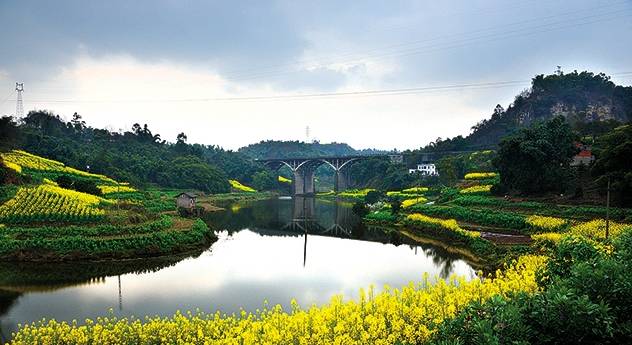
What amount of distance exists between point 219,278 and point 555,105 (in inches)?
3480

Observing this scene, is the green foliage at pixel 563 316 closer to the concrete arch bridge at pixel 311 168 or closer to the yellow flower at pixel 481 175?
the yellow flower at pixel 481 175

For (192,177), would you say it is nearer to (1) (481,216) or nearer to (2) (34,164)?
(2) (34,164)

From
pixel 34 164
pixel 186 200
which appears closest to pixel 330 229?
pixel 186 200

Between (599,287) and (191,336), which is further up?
(599,287)

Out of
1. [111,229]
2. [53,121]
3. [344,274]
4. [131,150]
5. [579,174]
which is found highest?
[53,121]

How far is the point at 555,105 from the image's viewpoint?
86.8m

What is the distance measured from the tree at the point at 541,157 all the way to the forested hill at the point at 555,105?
150ft

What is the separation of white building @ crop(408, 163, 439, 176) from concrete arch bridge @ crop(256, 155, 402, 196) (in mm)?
8945

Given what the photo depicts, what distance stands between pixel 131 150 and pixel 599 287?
3453 inches

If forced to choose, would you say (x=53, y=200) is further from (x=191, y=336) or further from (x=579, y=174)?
(x=579, y=174)

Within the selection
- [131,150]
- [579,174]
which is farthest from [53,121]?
[579,174]

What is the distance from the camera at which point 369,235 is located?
35.3 metres

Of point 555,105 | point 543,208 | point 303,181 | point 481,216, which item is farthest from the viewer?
point 303,181

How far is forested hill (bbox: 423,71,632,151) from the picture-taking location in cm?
8462
